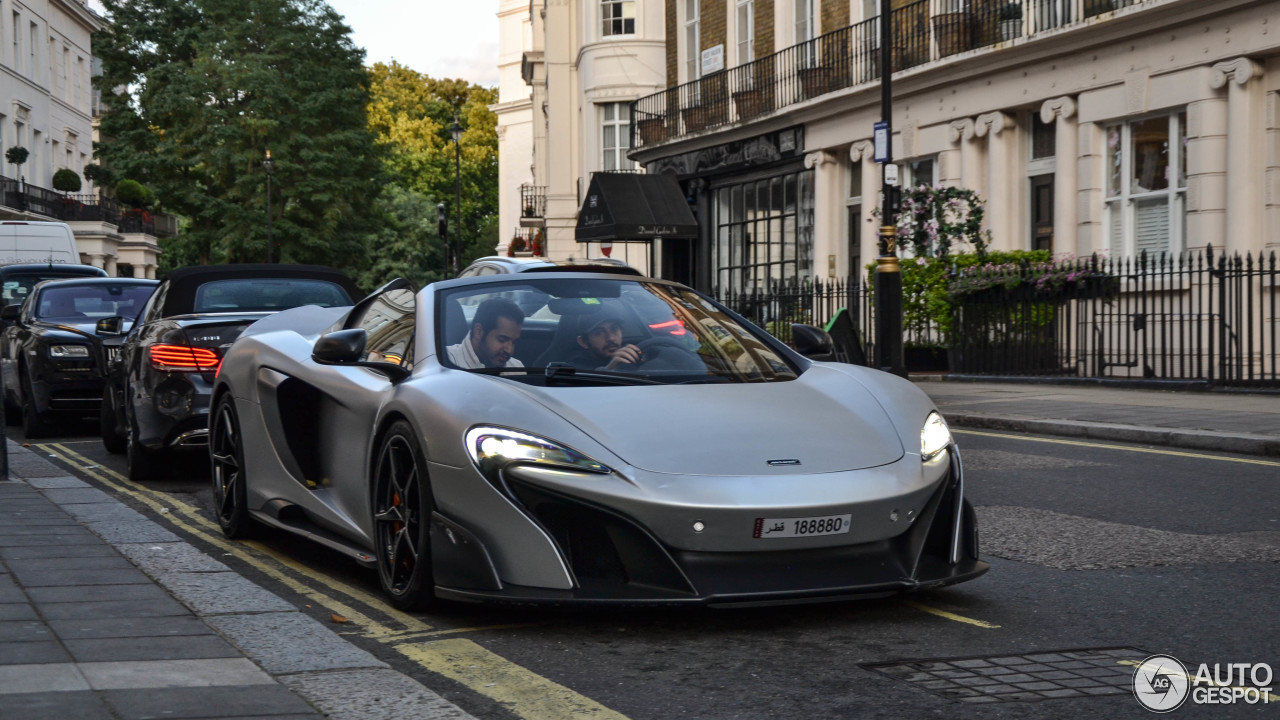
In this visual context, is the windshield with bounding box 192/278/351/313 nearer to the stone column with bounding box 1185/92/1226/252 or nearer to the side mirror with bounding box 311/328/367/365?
the side mirror with bounding box 311/328/367/365

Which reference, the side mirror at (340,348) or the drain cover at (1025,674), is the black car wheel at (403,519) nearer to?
the side mirror at (340,348)

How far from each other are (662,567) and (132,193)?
6454 cm

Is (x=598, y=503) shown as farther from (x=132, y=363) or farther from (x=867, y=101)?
(x=867, y=101)

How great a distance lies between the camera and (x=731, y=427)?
17.7ft

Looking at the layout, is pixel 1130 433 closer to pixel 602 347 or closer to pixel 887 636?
pixel 602 347

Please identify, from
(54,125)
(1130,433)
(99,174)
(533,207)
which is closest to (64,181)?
(99,174)

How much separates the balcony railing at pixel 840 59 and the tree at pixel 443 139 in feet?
201

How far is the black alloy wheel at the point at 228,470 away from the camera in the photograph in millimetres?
7719

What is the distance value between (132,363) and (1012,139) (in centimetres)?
1697

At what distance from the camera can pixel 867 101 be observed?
93.5 ft

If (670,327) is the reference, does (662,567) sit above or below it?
below

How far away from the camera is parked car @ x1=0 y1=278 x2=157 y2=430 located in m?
14.6

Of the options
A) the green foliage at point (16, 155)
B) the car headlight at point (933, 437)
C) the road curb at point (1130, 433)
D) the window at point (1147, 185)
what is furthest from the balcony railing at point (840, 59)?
the green foliage at point (16, 155)

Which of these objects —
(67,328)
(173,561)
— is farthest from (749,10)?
(173,561)
